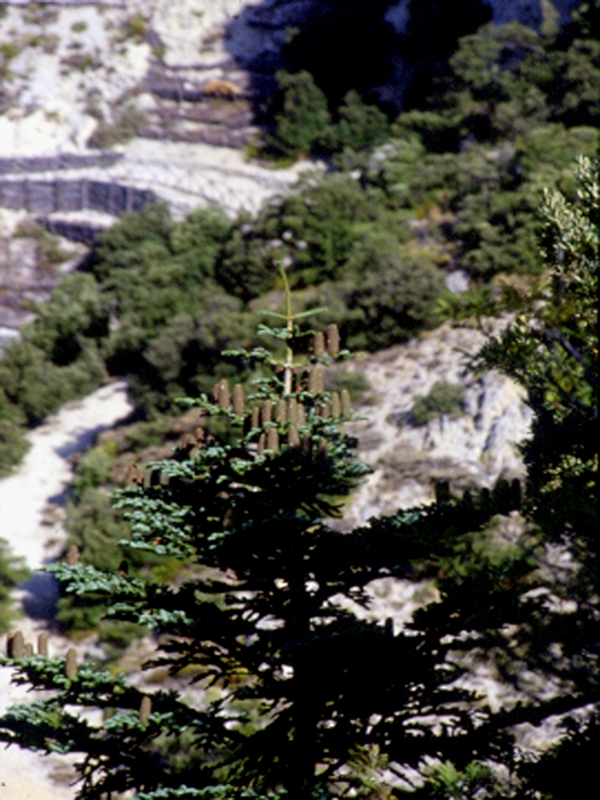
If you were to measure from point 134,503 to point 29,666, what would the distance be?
1.67m

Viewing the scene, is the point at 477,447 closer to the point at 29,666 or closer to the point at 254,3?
the point at 29,666

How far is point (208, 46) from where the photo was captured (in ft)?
141

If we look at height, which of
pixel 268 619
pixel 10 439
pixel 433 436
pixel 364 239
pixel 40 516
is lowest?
pixel 40 516

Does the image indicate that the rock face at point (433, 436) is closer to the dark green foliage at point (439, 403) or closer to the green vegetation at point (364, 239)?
the dark green foliage at point (439, 403)

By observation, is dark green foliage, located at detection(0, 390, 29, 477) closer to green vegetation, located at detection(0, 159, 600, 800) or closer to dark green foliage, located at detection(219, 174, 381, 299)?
dark green foliage, located at detection(219, 174, 381, 299)

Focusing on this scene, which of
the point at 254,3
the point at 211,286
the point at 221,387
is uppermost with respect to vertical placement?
the point at 254,3

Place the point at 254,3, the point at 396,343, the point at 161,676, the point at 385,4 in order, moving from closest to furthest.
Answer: the point at 161,676 < the point at 396,343 < the point at 385,4 < the point at 254,3

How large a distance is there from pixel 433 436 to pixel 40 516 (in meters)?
11.3

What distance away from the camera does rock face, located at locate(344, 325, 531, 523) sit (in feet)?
52.4

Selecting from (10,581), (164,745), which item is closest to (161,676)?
(164,745)

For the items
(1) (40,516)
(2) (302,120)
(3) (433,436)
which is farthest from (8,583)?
(2) (302,120)

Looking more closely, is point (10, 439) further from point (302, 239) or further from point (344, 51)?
point (344, 51)

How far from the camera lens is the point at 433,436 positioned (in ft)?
56.8

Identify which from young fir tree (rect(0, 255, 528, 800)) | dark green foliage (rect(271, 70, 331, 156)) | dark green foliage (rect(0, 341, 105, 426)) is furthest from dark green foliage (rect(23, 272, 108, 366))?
young fir tree (rect(0, 255, 528, 800))
